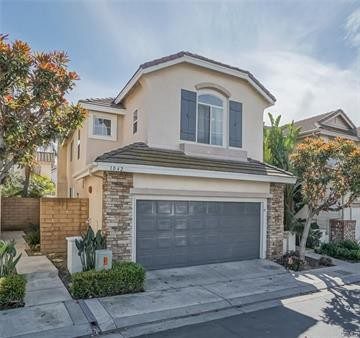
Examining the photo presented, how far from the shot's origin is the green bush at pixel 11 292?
6.90 metres

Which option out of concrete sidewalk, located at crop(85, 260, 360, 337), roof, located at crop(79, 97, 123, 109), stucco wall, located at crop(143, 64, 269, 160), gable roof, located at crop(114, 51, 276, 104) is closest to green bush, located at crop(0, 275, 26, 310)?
concrete sidewalk, located at crop(85, 260, 360, 337)

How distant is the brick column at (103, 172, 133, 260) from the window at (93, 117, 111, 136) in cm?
505

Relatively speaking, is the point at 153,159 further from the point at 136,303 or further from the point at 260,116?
the point at 260,116

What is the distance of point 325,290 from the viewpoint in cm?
936

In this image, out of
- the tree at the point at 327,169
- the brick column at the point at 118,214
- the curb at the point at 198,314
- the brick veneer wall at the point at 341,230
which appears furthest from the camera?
the brick veneer wall at the point at 341,230

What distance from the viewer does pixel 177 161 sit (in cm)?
1088

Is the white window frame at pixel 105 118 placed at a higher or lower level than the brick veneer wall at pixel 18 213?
higher

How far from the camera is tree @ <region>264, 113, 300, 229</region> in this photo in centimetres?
1532

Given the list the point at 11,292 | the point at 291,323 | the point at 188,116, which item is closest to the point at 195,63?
the point at 188,116

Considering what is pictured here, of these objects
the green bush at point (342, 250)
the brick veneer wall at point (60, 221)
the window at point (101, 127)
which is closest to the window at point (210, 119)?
the window at point (101, 127)

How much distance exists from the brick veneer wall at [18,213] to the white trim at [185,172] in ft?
38.0

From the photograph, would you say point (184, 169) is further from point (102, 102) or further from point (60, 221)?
point (102, 102)

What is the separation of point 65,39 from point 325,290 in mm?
11102

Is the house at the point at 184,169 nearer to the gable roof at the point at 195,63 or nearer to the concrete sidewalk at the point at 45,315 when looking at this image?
the gable roof at the point at 195,63
